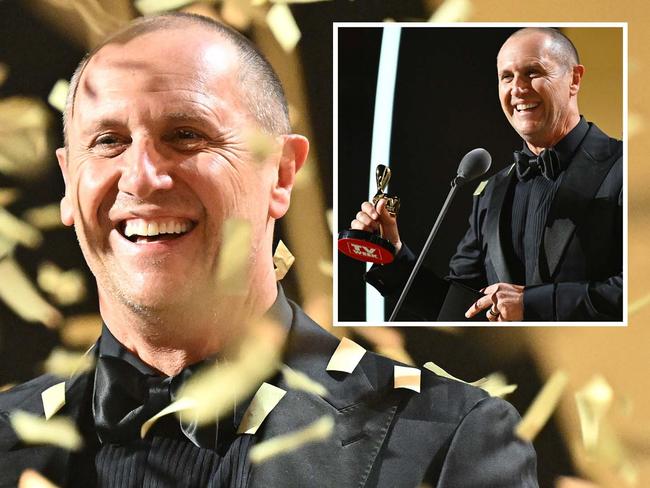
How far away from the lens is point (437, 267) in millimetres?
1455

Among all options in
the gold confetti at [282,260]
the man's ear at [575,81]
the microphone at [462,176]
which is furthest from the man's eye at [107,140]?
the man's ear at [575,81]

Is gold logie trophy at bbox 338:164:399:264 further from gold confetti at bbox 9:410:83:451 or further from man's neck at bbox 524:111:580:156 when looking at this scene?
gold confetti at bbox 9:410:83:451

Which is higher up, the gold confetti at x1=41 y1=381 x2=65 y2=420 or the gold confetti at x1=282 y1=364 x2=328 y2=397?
the gold confetti at x1=282 y1=364 x2=328 y2=397

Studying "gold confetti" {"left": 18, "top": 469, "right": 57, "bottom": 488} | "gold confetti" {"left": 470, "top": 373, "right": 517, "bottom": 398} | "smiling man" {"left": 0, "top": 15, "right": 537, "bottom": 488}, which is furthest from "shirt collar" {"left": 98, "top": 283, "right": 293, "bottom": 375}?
"gold confetti" {"left": 470, "top": 373, "right": 517, "bottom": 398}

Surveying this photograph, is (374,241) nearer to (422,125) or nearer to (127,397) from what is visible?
(422,125)

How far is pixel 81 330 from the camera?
4.84ft

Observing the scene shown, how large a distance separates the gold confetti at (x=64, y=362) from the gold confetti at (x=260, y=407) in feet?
0.94

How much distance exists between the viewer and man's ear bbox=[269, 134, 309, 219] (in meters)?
1.44

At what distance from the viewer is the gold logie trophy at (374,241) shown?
145 cm

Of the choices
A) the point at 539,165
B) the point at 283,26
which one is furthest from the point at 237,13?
the point at 539,165

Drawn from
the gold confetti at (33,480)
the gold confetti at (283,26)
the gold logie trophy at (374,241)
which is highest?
the gold confetti at (283,26)

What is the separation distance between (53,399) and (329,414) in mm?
447

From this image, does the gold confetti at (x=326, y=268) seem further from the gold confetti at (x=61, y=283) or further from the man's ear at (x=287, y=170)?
the gold confetti at (x=61, y=283)

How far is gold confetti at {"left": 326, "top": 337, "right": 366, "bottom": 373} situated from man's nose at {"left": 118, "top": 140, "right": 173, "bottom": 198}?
37cm
